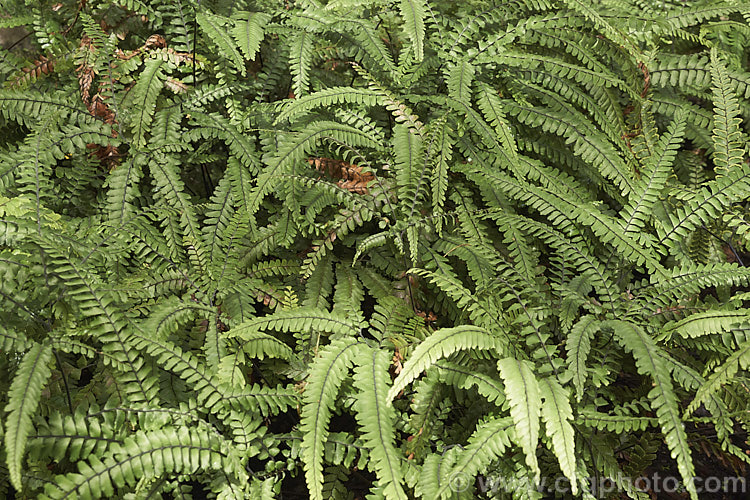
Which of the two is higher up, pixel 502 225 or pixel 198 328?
pixel 502 225

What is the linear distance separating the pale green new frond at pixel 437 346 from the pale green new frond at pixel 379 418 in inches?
3.7

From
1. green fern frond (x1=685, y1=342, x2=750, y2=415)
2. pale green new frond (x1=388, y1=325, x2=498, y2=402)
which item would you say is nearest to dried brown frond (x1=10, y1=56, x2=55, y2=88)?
pale green new frond (x1=388, y1=325, x2=498, y2=402)

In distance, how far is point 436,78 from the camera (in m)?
3.15

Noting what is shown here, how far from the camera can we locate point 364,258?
300 centimetres

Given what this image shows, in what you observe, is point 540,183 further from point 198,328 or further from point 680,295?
point 198,328

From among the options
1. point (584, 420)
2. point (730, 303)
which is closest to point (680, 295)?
point (730, 303)

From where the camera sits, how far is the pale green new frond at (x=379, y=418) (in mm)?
1950

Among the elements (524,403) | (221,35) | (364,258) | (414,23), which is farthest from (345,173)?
(524,403)

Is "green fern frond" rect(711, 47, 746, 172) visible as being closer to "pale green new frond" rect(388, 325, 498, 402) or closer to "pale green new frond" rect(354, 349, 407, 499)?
"pale green new frond" rect(388, 325, 498, 402)

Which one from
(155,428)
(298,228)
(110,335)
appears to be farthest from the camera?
(298,228)

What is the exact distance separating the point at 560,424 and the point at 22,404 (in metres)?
1.84

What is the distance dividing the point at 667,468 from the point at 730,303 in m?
0.87

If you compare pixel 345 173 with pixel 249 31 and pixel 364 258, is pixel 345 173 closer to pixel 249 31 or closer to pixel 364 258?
pixel 364 258

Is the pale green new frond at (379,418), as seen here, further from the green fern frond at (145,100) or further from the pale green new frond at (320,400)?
the green fern frond at (145,100)
